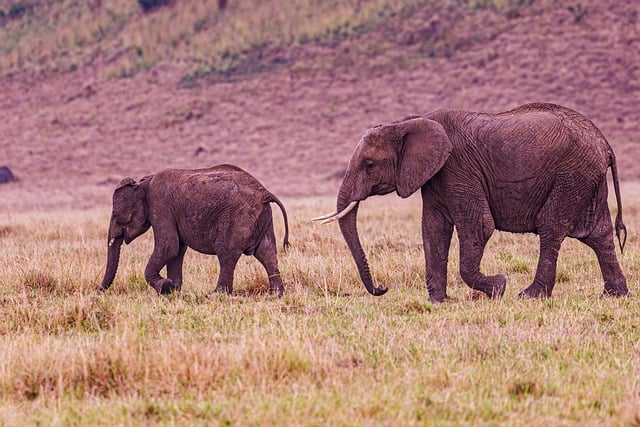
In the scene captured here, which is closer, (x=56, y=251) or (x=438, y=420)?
(x=438, y=420)

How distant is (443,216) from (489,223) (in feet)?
1.67

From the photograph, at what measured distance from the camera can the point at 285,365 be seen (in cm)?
596

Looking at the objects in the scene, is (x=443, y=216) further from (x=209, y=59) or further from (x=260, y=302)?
(x=209, y=59)

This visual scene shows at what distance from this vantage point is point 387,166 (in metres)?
8.84

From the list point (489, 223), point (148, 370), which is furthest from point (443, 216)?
point (148, 370)

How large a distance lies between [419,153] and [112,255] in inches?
139

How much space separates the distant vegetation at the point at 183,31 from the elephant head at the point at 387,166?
111ft

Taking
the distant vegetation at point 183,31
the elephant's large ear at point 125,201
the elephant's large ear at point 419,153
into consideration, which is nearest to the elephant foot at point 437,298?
the elephant's large ear at point 419,153

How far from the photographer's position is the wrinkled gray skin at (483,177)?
8.71 meters

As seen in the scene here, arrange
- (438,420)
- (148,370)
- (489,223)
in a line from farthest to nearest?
(489,223) → (148,370) → (438,420)

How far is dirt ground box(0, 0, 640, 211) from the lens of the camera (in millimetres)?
33406

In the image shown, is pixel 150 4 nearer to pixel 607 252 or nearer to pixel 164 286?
pixel 164 286

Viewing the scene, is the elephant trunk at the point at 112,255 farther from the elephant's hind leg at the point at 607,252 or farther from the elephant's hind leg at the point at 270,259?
the elephant's hind leg at the point at 607,252

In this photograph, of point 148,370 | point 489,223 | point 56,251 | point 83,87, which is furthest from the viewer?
point 83,87
